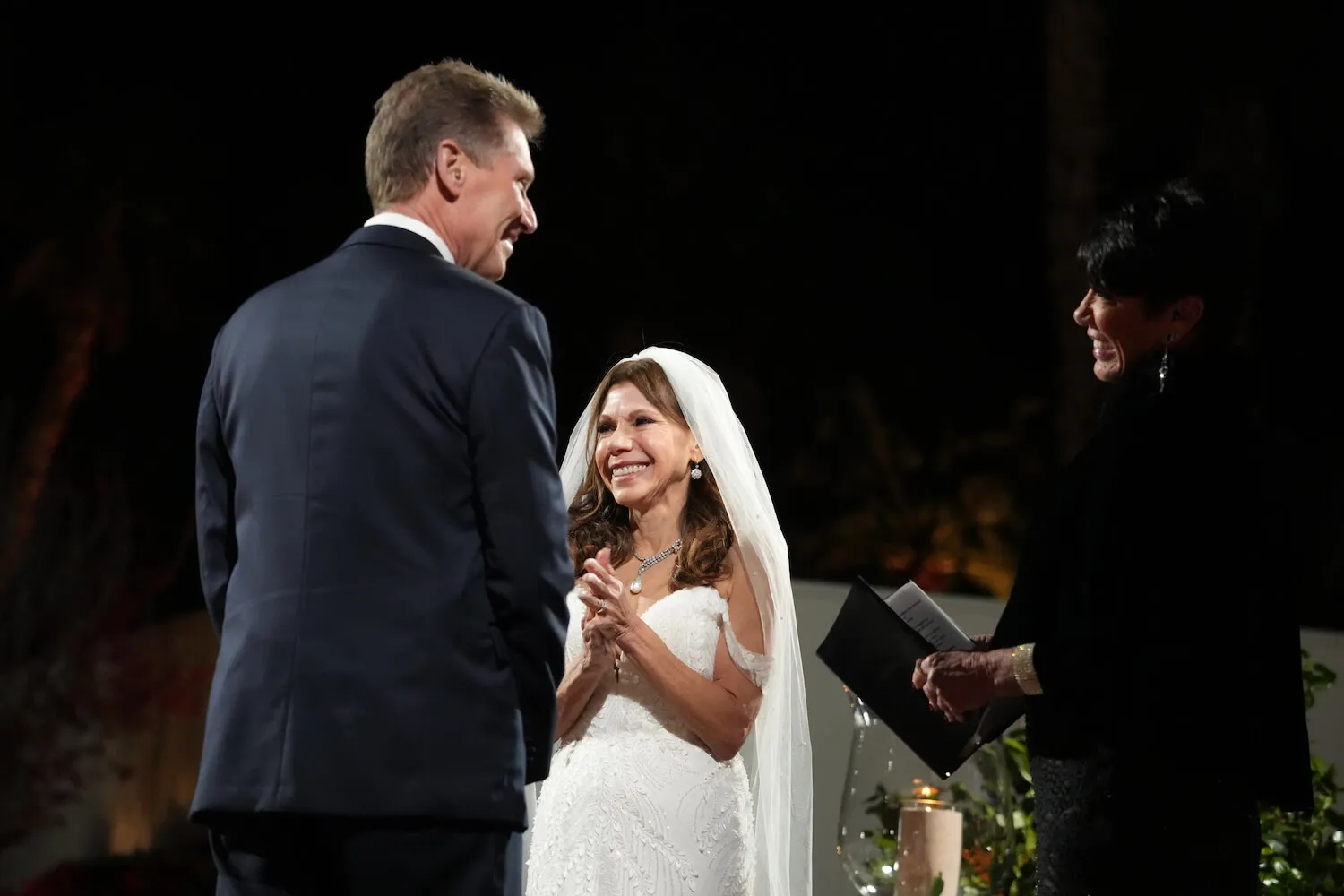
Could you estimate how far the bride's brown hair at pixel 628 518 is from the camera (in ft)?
10.1

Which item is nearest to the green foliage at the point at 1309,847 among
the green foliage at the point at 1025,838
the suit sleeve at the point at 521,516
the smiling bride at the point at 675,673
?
the green foliage at the point at 1025,838

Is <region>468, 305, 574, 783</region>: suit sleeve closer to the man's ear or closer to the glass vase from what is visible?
the man's ear

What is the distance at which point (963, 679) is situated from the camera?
7.69 feet

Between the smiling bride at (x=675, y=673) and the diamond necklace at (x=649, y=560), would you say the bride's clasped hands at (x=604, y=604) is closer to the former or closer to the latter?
the smiling bride at (x=675, y=673)

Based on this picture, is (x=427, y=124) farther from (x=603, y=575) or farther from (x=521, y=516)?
(x=603, y=575)

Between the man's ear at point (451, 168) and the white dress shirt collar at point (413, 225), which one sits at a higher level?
the man's ear at point (451, 168)

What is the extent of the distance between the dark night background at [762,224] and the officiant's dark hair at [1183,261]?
3.20m

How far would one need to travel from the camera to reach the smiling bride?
9.41 feet

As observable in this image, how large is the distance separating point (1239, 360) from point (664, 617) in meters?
1.29

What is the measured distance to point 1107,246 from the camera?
2.29 meters

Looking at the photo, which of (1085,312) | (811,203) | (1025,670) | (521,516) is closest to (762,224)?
(811,203)

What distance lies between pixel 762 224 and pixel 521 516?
4.27m

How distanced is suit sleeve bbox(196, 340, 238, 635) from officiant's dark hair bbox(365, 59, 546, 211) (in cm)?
34

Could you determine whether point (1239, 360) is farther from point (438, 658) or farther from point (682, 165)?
point (682, 165)
